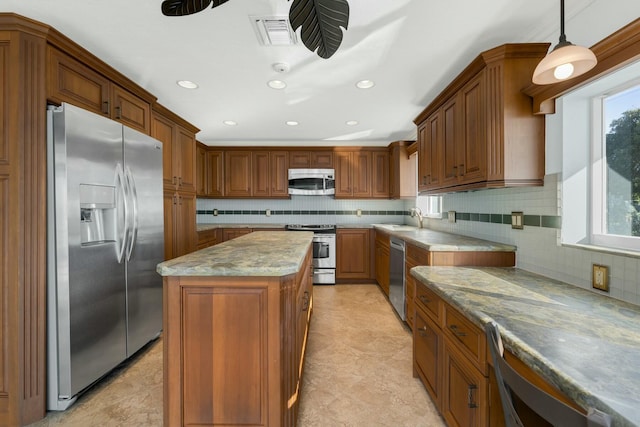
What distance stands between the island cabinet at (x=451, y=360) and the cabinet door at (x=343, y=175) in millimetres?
3061

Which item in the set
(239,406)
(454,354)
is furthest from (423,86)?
(239,406)

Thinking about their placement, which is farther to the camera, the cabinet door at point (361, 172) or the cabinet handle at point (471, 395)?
the cabinet door at point (361, 172)

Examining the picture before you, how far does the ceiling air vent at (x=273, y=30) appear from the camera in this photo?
5.30 feet

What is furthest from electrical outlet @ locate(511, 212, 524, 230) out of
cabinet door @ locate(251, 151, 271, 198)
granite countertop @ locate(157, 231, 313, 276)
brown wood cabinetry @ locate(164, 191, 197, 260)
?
cabinet door @ locate(251, 151, 271, 198)

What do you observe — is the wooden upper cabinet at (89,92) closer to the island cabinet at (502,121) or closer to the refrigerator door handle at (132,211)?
the refrigerator door handle at (132,211)

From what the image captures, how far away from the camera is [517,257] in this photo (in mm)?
1967

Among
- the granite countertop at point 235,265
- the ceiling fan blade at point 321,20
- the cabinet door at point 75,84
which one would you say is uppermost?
the cabinet door at point 75,84

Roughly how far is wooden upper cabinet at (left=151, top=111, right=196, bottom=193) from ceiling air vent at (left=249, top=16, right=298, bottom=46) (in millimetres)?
1610

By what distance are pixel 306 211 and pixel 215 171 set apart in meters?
1.69

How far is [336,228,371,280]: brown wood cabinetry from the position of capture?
14.6 feet

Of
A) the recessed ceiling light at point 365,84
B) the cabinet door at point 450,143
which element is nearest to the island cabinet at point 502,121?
the cabinet door at point 450,143

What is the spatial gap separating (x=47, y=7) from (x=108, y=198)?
1108 millimetres

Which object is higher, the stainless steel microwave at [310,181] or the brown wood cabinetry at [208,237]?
the stainless steel microwave at [310,181]

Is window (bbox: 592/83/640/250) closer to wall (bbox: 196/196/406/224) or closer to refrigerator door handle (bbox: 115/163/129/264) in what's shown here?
refrigerator door handle (bbox: 115/163/129/264)
